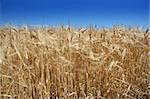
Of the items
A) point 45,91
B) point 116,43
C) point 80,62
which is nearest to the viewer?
point 45,91

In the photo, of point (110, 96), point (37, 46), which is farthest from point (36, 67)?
point (110, 96)

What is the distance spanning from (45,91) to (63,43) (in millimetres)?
197

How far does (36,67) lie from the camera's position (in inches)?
56.5

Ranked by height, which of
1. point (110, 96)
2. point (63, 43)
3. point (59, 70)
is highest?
point (63, 43)

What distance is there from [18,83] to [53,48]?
18 centimetres

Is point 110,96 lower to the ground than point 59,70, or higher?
lower

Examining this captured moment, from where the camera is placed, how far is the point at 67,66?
→ 1.43 metres

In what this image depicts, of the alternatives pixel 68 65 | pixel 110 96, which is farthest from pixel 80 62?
pixel 110 96

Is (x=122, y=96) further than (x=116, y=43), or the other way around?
(x=116, y=43)

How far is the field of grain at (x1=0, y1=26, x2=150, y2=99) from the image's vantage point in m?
1.40

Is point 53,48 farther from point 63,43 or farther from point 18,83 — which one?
point 18,83

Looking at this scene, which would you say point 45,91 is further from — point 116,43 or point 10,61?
point 116,43

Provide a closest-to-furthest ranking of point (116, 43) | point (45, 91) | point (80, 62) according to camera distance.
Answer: point (45, 91)
point (80, 62)
point (116, 43)

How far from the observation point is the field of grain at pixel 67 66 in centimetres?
140
